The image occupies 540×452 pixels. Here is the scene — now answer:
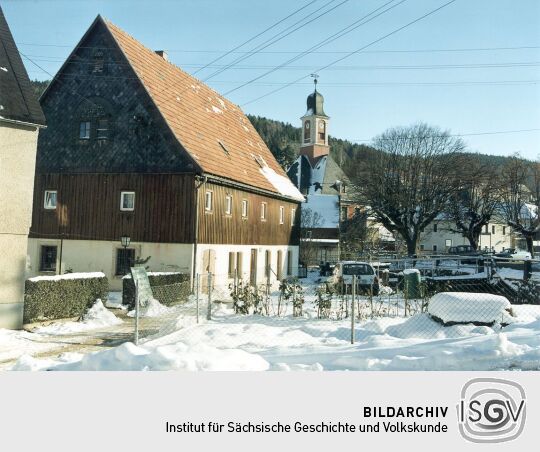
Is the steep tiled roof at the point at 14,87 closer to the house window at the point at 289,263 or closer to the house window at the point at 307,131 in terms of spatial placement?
the house window at the point at 289,263

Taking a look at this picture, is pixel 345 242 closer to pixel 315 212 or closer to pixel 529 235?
pixel 315 212

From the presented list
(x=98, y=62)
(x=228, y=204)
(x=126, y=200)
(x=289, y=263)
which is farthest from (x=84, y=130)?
(x=289, y=263)

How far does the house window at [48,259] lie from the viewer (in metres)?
19.9

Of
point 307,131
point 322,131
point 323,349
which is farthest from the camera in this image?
point 307,131

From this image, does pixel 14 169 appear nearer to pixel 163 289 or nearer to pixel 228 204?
pixel 163 289

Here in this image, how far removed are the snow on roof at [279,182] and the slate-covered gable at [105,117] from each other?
25.1 feet

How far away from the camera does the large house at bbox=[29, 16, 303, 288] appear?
18.8 m

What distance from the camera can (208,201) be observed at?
1944cm

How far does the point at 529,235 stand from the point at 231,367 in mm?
39636

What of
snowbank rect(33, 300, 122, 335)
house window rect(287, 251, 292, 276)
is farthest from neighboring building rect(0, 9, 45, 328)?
house window rect(287, 251, 292, 276)

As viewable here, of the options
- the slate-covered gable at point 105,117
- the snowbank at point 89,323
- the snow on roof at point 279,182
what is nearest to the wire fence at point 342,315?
the snowbank at point 89,323

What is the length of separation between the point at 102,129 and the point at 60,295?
31.0 feet

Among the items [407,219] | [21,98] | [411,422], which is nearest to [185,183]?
A: [21,98]

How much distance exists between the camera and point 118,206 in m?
19.4
